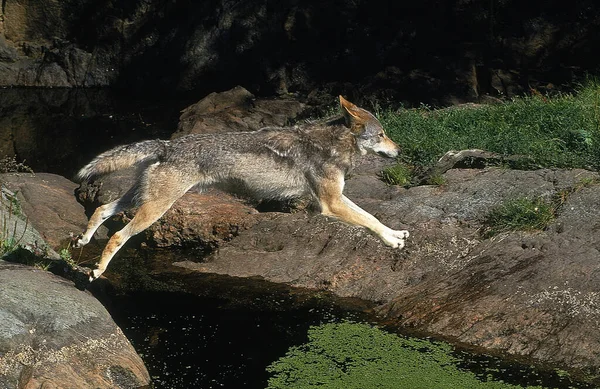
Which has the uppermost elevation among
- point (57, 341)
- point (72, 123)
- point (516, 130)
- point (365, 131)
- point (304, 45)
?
point (365, 131)

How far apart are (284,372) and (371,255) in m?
2.32

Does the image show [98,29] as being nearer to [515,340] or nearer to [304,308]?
[304,308]

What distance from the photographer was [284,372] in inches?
295

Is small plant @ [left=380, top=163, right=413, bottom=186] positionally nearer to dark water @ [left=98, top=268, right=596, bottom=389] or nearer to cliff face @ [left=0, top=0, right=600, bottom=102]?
dark water @ [left=98, top=268, right=596, bottom=389]

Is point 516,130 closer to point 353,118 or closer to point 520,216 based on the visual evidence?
point 520,216

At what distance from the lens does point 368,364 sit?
7.61 metres

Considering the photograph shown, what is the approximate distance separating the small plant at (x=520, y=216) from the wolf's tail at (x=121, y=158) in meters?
3.36

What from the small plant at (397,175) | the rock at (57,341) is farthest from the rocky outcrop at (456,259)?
the rock at (57,341)

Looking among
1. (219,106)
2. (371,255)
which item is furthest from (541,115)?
(219,106)

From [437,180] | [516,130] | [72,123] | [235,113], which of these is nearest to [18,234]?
[437,180]

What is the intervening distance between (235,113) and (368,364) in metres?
9.28

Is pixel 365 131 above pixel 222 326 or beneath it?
above

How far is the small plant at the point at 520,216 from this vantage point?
891cm

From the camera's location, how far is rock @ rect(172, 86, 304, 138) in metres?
15.2
